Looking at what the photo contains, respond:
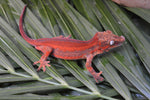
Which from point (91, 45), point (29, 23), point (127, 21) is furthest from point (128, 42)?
point (29, 23)

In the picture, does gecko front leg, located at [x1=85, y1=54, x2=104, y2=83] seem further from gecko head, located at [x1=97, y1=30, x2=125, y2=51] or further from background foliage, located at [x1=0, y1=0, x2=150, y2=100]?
gecko head, located at [x1=97, y1=30, x2=125, y2=51]

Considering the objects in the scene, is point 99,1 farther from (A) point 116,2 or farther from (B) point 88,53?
(B) point 88,53

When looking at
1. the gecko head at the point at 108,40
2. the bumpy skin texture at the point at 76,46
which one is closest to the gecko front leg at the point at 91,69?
the bumpy skin texture at the point at 76,46

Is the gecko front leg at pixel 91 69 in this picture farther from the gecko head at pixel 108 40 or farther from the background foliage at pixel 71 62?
the gecko head at pixel 108 40

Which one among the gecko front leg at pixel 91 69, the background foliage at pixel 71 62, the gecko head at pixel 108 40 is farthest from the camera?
the gecko head at pixel 108 40

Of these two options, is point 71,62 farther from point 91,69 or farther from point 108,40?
point 108,40

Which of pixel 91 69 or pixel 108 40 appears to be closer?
pixel 91 69

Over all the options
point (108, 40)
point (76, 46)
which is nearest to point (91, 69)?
point (76, 46)
